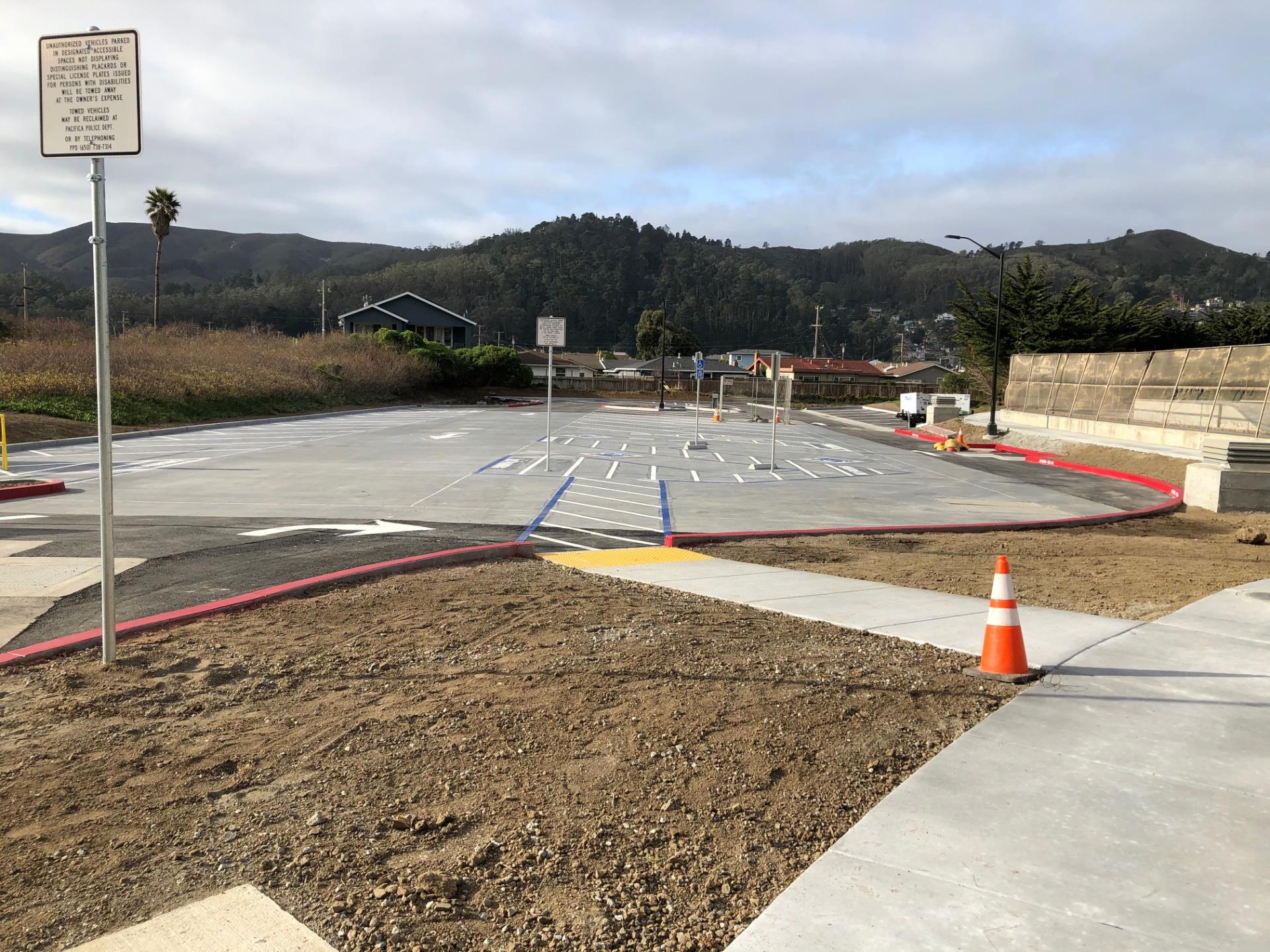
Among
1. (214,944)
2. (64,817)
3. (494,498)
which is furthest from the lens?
(494,498)

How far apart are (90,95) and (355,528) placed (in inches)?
285

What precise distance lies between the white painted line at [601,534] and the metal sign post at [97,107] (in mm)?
7081

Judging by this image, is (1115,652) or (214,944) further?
Result: (1115,652)

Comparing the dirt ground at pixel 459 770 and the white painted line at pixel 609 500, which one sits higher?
the dirt ground at pixel 459 770

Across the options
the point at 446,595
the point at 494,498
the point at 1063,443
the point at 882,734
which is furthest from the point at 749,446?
the point at 882,734

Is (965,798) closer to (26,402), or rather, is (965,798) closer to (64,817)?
(64,817)

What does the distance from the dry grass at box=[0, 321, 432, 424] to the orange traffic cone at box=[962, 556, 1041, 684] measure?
33.1 m

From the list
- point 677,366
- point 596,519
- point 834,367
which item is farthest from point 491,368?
point 834,367

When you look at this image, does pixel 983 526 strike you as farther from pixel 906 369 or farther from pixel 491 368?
pixel 906 369

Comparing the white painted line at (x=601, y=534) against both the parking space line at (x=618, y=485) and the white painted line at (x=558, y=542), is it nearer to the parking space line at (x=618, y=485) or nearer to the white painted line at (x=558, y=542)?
the white painted line at (x=558, y=542)

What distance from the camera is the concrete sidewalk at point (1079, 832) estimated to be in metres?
3.05

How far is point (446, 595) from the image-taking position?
7715mm

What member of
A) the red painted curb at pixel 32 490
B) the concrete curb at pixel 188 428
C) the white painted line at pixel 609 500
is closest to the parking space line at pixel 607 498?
the white painted line at pixel 609 500

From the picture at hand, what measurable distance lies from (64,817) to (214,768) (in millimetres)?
650
